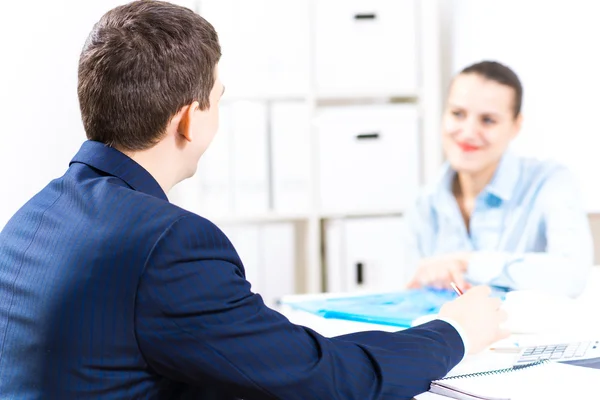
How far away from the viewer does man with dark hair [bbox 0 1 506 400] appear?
0.77 meters

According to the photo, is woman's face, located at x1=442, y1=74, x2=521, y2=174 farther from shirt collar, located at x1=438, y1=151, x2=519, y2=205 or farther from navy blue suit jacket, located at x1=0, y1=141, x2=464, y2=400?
navy blue suit jacket, located at x1=0, y1=141, x2=464, y2=400

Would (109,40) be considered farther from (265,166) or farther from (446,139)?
(265,166)

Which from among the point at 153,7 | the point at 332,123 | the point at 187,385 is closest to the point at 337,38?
the point at 332,123

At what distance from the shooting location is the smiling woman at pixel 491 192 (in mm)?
2016

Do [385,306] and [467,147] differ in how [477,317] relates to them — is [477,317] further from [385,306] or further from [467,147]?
[467,147]

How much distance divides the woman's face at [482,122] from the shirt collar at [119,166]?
1376mm

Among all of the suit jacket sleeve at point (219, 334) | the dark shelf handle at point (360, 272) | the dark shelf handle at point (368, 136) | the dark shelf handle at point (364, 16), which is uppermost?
the dark shelf handle at point (364, 16)

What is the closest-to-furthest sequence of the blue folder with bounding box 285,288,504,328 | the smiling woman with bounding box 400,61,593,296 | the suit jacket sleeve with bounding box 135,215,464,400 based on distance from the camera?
the suit jacket sleeve with bounding box 135,215,464,400
the blue folder with bounding box 285,288,504,328
the smiling woman with bounding box 400,61,593,296

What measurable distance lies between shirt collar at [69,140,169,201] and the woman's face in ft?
4.52

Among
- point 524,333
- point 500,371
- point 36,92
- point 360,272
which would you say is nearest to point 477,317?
point 500,371

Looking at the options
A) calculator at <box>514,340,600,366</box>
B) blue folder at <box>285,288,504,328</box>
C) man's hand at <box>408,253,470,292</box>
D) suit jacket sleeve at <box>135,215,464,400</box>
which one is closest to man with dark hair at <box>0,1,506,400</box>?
suit jacket sleeve at <box>135,215,464,400</box>

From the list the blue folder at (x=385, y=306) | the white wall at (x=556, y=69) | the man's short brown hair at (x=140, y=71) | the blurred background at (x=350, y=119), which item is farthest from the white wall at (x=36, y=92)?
the white wall at (x=556, y=69)

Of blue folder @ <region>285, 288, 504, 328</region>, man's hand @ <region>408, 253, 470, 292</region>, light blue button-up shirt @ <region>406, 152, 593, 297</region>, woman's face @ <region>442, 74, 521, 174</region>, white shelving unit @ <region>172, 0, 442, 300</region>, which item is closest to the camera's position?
blue folder @ <region>285, 288, 504, 328</region>

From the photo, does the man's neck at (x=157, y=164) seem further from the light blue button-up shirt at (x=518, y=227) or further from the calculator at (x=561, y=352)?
the light blue button-up shirt at (x=518, y=227)
